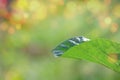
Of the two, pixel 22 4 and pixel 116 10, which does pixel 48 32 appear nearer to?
pixel 22 4

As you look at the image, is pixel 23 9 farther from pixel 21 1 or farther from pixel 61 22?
pixel 61 22

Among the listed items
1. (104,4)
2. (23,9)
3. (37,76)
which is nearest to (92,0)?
(104,4)

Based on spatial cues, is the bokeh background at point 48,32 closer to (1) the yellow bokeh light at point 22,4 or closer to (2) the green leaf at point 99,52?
(1) the yellow bokeh light at point 22,4

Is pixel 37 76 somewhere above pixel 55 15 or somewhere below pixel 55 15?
below

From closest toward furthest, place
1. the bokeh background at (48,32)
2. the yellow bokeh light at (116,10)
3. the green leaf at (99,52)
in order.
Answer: the green leaf at (99,52)
the bokeh background at (48,32)
the yellow bokeh light at (116,10)

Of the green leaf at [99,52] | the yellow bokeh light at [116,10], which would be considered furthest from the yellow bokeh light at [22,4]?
the green leaf at [99,52]
